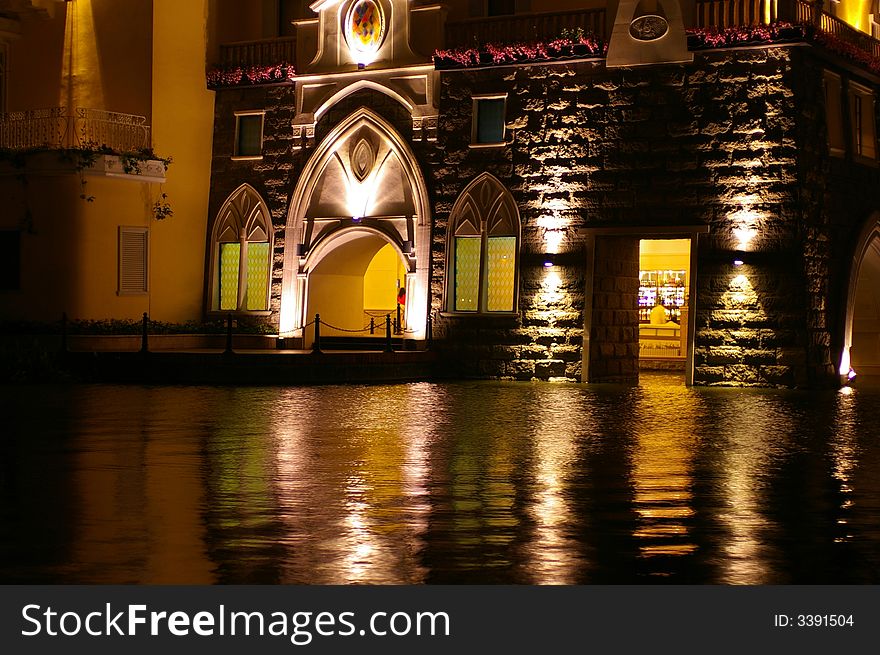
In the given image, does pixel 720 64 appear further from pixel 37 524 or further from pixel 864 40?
pixel 37 524

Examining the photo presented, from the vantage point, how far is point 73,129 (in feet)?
89.7

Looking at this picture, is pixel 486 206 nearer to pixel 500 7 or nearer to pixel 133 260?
pixel 500 7

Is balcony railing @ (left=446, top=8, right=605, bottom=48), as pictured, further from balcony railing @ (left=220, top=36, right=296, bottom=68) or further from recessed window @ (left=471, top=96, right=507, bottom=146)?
balcony railing @ (left=220, top=36, right=296, bottom=68)

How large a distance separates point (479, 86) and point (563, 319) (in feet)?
14.9

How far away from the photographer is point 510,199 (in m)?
26.0

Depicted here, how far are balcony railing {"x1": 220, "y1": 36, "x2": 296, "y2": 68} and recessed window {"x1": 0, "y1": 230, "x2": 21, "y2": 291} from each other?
5397 millimetres

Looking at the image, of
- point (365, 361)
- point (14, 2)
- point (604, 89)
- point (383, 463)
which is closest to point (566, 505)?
point (383, 463)

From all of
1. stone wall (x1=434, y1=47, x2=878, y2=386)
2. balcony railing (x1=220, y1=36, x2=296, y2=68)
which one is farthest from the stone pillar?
balcony railing (x1=220, y1=36, x2=296, y2=68)

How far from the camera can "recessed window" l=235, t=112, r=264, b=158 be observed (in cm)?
2902

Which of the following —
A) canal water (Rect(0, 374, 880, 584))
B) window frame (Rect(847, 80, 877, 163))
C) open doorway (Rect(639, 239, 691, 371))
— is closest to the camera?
canal water (Rect(0, 374, 880, 584))

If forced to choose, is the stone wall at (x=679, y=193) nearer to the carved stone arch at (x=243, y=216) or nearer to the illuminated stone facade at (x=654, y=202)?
the illuminated stone facade at (x=654, y=202)

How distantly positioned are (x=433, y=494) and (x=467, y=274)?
641 inches

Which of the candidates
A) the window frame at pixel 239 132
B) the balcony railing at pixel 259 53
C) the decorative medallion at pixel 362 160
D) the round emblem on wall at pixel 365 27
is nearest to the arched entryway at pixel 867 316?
the decorative medallion at pixel 362 160

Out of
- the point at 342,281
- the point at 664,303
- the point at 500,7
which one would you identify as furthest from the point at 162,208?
the point at 664,303
